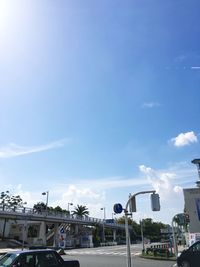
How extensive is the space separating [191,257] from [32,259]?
869 cm

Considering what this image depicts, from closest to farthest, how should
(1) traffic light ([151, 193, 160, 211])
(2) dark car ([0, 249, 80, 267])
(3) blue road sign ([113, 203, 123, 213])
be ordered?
(2) dark car ([0, 249, 80, 267]), (3) blue road sign ([113, 203, 123, 213]), (1) traffic light ([151, 193, 160, 211])

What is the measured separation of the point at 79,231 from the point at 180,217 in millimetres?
60632

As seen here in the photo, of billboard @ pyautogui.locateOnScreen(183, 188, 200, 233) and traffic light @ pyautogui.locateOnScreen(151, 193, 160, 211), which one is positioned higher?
billboard @ pyautogui.locateOnScreen(183, 188, 200, 233)

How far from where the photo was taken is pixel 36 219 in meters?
56.6

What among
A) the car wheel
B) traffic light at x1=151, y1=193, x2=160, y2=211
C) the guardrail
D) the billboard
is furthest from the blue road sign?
the guardrail

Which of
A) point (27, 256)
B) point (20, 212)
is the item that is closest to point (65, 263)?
point (27, 256)

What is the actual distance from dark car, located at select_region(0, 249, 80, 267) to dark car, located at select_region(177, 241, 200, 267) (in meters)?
7.36

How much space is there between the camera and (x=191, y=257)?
15680 millimetres

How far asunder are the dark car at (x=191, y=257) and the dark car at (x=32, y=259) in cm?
736

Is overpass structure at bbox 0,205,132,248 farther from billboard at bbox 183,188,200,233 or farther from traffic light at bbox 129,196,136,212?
traffic light at bbox 129,196,136,212

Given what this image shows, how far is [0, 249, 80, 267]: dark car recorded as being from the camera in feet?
31.7

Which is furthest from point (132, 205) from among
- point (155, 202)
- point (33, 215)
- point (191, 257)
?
point (33, 215)

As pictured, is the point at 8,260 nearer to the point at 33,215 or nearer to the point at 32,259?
the point at 32,259

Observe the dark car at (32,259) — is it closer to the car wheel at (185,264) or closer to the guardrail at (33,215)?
the car wheel at (185,264)
